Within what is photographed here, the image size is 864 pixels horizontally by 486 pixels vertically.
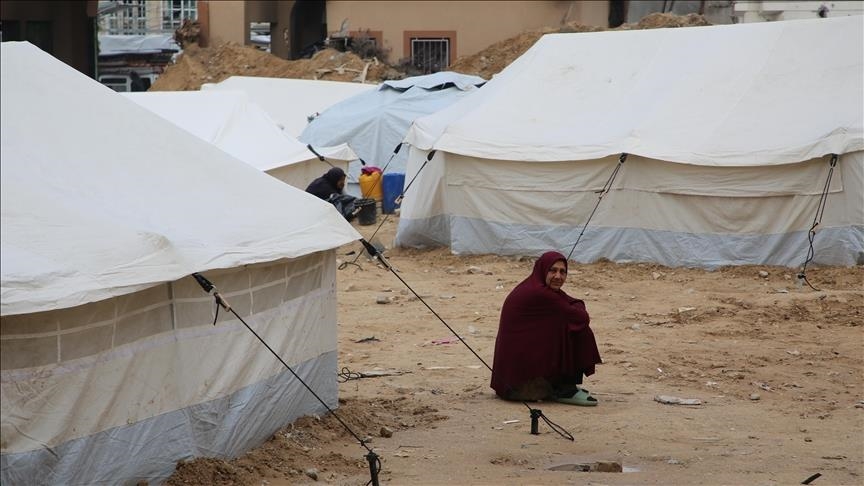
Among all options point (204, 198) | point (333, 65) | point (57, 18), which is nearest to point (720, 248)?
point (204, 198)

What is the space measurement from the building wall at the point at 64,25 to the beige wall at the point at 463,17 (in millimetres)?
7247

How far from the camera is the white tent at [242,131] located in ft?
61.6

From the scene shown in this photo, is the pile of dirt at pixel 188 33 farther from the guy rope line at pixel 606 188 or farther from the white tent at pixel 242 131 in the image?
the guy rope line at pixel 606 188

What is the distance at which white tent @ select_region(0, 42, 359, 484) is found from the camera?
572 cm

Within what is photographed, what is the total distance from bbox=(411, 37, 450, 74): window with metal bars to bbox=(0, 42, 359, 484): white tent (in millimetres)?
27750

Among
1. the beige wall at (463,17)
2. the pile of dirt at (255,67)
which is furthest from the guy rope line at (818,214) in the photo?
the beige wall at (463,17)

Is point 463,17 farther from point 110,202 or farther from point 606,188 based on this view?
point 110,202

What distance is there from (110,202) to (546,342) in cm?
322

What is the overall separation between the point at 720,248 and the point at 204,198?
8.35 m

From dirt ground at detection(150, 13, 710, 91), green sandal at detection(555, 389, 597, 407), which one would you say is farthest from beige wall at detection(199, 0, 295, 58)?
green sandal at detection(555, 389, 597, 407)

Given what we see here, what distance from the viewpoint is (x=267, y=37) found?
164 feet

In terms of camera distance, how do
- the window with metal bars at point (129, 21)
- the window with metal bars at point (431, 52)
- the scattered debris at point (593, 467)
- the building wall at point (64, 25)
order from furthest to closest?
1. the window with metal bars at point (129, 21)
2. the building wall at point (64, 25)
3. the window with metal bars at point (431, 52)
4. the scattered debris at point (593, 467)

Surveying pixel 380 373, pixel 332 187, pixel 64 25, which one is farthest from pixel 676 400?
pixel 64 25

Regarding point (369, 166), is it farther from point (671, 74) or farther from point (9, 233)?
point (9, 233)
